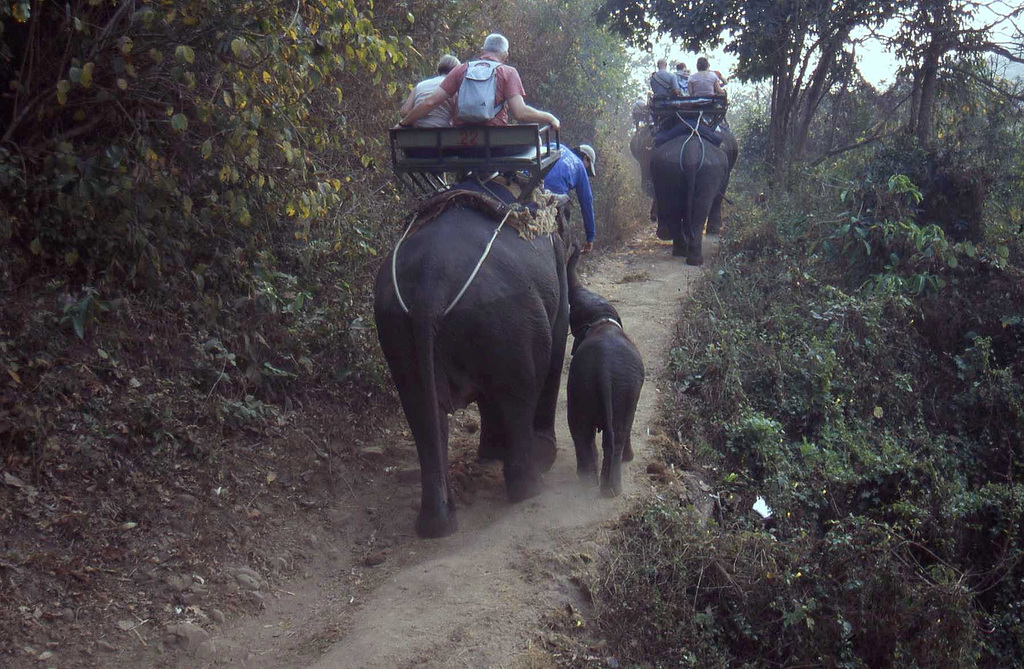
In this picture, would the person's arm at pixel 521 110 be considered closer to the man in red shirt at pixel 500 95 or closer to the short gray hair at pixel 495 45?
the man in red shirt at pixel 500 95

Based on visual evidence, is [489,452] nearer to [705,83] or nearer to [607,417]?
[607,417]

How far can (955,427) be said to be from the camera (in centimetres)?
728

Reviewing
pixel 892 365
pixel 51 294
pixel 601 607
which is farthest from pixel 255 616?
pixel 892 365

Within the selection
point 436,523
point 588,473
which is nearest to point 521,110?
point 588,473

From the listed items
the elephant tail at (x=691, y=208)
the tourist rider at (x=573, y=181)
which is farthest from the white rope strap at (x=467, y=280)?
the elephant tail at (x=691, y=208)

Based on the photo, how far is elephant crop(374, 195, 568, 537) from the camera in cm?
446

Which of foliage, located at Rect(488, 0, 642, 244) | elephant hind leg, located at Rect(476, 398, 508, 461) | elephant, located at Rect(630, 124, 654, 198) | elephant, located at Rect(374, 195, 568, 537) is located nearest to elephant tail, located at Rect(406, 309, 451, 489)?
elephant, located at Rect(374, 195, 568, 537)

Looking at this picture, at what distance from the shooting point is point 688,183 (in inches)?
416

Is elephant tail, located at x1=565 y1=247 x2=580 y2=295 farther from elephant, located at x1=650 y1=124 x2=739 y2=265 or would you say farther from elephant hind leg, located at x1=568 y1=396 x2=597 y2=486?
elephant, located at x1=650 y1=124 x2=739 y2=265

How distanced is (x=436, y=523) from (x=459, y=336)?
0.94 m

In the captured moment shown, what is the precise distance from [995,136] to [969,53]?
3.23 feet

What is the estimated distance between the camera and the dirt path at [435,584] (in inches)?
153

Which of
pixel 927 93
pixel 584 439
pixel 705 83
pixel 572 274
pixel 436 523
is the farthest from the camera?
pixel 705 83

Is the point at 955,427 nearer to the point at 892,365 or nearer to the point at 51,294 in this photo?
the point at 892,365
